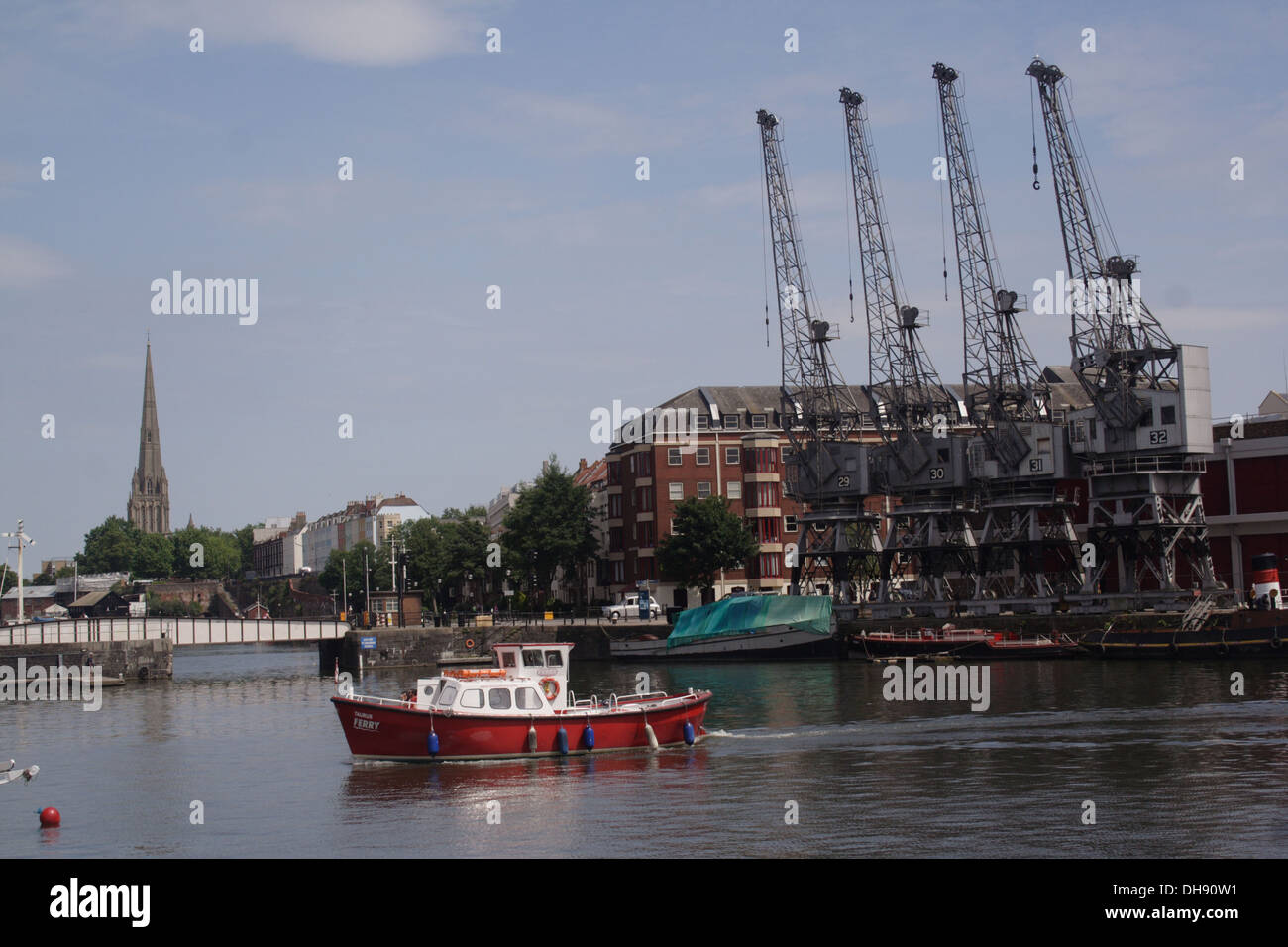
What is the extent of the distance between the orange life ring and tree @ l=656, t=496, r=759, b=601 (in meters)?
74.5

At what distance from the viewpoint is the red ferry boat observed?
43.9 metres

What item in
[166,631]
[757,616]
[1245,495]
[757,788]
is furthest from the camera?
[166,631]

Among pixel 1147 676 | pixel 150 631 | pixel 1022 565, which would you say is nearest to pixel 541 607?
pixel 150 631

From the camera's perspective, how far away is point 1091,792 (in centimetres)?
3544

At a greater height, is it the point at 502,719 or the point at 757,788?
the point at 502,719

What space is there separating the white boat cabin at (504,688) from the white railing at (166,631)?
66411 millimetres

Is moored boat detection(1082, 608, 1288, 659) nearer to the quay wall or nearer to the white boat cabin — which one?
the white boat cabin

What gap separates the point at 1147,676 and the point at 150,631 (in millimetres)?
74255

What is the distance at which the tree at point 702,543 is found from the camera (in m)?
121

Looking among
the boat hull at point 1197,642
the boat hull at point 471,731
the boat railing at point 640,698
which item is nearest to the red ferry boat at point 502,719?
the boat hull at point 471,731

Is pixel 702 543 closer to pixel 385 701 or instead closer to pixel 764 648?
pixel 764 648

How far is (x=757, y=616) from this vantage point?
335ft
